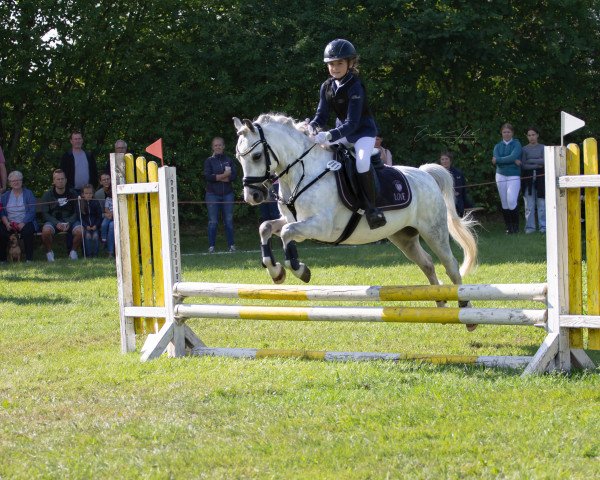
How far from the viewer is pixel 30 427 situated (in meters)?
5.82

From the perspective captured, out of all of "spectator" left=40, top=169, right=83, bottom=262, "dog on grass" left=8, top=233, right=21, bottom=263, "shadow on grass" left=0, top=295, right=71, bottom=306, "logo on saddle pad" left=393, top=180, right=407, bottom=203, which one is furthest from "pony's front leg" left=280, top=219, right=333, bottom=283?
"dog on grass" left=8, top=233, right=21, bottom=263

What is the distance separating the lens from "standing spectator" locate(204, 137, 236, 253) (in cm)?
1702

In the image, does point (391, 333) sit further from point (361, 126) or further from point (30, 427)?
point (30, 427)

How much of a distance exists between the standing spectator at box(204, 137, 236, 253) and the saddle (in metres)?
8.66

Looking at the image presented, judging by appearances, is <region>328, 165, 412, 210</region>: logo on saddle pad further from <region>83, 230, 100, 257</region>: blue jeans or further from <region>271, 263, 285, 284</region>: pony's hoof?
<region>83, 230, 100, 257</region>: blue jeans

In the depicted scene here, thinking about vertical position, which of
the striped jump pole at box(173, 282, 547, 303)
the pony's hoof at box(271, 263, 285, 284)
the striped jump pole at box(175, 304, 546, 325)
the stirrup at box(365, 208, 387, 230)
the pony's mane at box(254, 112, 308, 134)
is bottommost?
the striped jump pole at box(175, 304, 546, 325)

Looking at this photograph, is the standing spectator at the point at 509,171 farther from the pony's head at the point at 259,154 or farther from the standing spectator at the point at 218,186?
the pony's head at the point at 259,154

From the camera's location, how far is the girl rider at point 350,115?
7816 millimetres

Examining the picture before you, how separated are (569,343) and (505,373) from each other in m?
0.49

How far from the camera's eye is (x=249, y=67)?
1934 cm

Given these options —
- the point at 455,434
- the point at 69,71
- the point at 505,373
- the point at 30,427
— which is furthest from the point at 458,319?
the point at 69,71

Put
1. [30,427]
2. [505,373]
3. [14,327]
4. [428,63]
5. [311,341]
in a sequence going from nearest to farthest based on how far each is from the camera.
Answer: [30,427] → [505,373] → [311,341] → [14,327] → [428,63]

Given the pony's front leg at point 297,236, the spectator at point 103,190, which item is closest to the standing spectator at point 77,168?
the spectator at point 103,190

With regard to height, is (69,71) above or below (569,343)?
above
